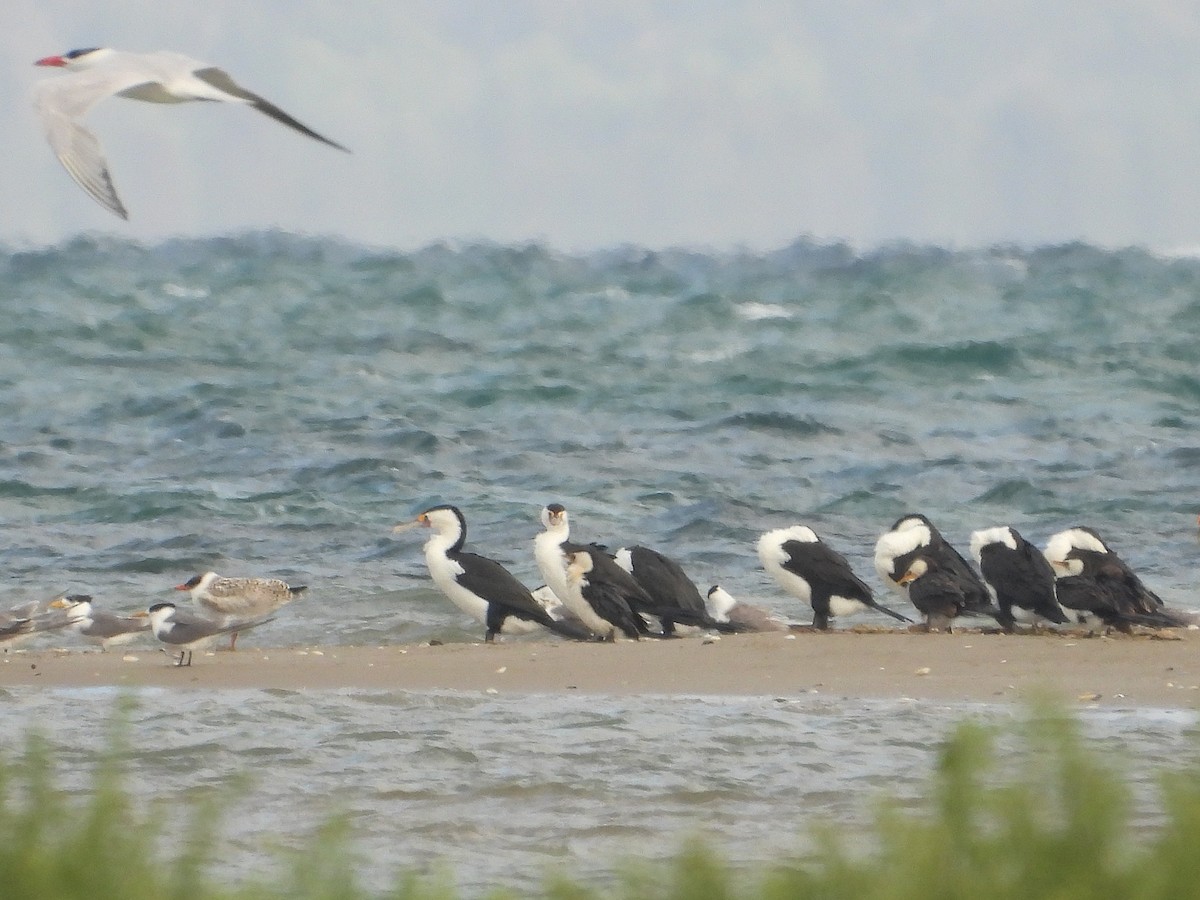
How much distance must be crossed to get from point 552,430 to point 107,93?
14.5 metres

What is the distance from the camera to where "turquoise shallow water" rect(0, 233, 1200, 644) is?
48.6ft

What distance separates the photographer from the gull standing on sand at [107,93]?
654 cm

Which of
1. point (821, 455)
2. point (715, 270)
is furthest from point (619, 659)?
point (715, 270)

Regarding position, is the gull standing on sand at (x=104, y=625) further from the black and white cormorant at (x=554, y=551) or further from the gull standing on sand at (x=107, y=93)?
the gull standing on sand at (x=107, y=93)

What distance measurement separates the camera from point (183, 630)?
9.98 m

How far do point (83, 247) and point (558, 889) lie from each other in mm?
63065

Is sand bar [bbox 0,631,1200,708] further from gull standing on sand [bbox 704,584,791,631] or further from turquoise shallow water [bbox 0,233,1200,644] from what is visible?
turquoise shallow water [bbox 0,233,1200,644]

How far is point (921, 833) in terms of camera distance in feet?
9.14

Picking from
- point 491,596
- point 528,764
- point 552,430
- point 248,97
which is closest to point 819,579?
point 491,596

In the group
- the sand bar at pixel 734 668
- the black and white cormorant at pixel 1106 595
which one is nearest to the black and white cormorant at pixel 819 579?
the sand bar at pixel 734 668

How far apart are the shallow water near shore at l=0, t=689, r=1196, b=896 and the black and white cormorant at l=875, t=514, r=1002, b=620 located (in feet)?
8.58

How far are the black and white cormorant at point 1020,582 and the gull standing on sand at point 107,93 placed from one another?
5.36m

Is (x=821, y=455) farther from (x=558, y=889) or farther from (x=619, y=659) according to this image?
→ (x=558, y=889)

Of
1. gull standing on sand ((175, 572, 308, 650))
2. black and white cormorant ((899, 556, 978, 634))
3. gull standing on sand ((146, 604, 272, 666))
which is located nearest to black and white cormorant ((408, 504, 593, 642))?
gull standing on sand ((175, 572, 308, 650))
